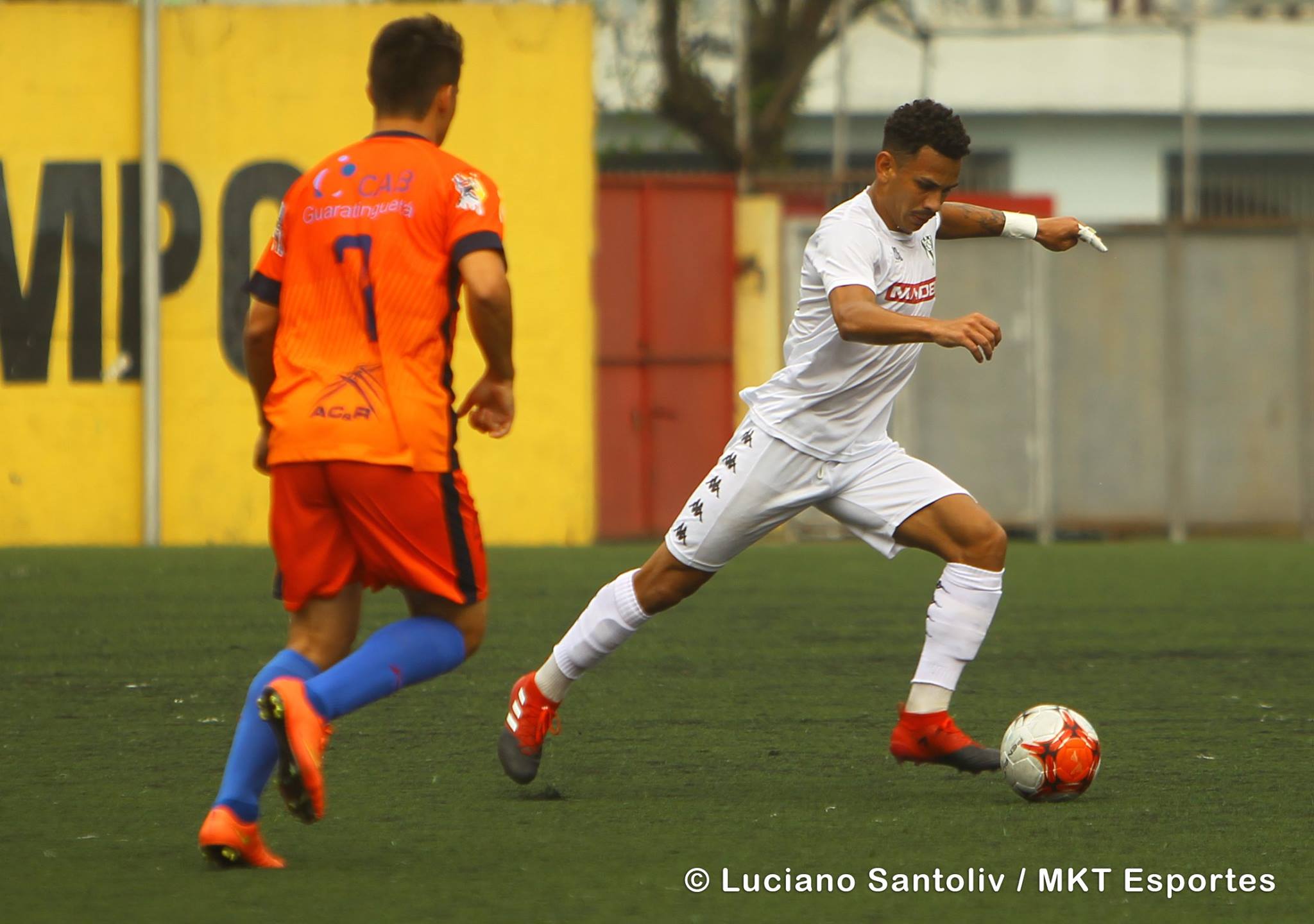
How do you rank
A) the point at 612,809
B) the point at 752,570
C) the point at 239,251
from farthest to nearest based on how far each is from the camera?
the point at 239,251 → the point at 752,570 → the point at 612,809

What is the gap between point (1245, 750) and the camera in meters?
6.50

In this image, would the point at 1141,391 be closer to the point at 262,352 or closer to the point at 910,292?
the point at 910,292

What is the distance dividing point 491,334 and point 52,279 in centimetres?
1121

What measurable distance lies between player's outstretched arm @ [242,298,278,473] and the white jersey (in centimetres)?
177

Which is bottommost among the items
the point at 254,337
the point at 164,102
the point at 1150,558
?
the point at 1150,558

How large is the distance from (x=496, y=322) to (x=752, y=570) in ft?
27.9

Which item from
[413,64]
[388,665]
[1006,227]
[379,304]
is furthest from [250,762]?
[1006,227]

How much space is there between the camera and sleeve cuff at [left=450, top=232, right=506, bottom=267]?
4676 mm

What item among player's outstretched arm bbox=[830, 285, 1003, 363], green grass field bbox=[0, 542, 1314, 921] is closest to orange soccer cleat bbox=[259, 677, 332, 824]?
green grass field bbox=[0, 542, 1314, 921]

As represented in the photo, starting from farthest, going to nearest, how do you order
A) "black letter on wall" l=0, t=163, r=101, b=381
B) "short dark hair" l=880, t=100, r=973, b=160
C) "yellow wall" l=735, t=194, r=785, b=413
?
"yellow wall" l=735, t=194, r=785, b=413 < "black letter on wall" l=0, t=163, r=101, b=381 < "short dark hair" l=880, t=100, r=973, b=160

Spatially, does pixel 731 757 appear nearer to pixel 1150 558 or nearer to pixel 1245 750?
pixel 1245 750

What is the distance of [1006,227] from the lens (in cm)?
675

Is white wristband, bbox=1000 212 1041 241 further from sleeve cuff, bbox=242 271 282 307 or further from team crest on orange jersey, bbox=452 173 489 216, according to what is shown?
sleeve cuff, bbox=242 271 282 307

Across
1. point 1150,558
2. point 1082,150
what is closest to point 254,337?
point 1150,558
